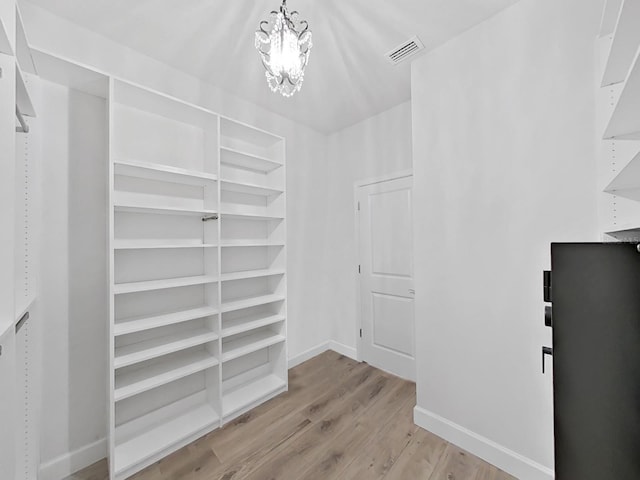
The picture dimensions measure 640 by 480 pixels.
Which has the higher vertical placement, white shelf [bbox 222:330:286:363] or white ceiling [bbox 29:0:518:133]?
white ceiling [bbox 29:0:518:133]

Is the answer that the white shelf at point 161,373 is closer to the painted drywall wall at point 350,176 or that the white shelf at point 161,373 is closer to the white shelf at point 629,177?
the painted drywall wall at point 350,176

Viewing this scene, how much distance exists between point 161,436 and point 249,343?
845mm

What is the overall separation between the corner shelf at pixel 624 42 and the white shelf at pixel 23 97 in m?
2.06

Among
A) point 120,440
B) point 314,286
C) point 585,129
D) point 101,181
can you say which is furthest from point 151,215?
point 585,129

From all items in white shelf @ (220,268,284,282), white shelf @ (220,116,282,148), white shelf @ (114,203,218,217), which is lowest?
white shelf @ (220,268,284,282)

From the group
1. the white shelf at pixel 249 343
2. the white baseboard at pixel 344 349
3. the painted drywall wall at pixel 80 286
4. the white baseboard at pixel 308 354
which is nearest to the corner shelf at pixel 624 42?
the painted drywall wall at pixel 80 286

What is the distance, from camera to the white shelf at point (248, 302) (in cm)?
218

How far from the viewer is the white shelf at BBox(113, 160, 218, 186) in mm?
1707

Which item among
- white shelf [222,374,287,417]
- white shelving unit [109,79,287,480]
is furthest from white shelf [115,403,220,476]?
white shelf [222,374,287,417]

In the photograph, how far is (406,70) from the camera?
7.31ft

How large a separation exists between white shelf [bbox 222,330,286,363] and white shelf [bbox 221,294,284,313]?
337 millimetres

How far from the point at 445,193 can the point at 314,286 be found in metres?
1.92

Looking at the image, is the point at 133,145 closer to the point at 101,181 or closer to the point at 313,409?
the point at 101,181

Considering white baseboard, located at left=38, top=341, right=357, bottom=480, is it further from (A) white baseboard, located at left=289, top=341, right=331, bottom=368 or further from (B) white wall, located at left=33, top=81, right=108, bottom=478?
(A) white baseboard, located at left=289, top=341, right=331, bottom=368
